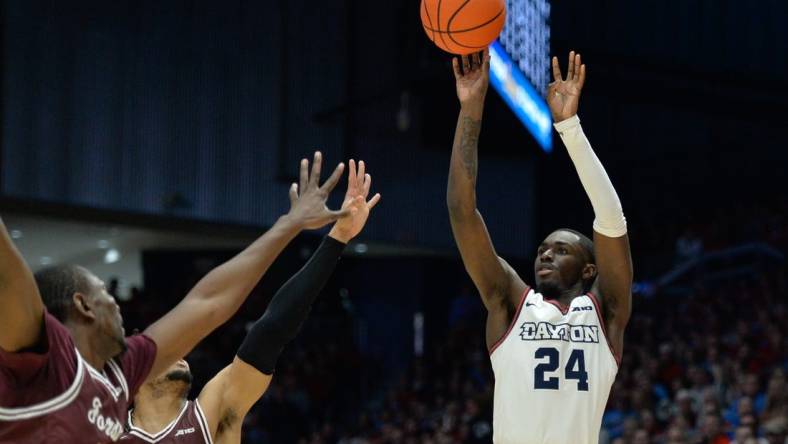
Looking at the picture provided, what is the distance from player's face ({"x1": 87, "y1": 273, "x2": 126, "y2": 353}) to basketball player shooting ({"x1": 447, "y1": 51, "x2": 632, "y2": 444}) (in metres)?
2.27

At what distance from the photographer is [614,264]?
5527 mm

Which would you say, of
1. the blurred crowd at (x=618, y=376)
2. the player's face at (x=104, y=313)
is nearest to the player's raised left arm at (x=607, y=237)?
the player's face at (x=104, y=313)

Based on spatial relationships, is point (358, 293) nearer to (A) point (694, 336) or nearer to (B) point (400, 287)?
(B) point (400, 287)

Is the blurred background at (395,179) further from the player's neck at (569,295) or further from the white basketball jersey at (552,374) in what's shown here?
the white basketball jersey at (552,374)

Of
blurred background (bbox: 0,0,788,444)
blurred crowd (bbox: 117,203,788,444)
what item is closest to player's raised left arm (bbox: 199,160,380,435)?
blurred crowd (bbox: 117,203,788,444)

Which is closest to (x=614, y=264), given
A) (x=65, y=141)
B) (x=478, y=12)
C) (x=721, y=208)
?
(x=478, y=12)

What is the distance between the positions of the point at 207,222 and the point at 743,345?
829 cm

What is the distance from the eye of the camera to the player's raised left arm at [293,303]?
4660 millimetres

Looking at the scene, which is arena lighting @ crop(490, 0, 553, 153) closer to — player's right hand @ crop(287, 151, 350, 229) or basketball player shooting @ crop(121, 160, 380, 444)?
basketball player shooting @ crop(121, 160, 380, 444)

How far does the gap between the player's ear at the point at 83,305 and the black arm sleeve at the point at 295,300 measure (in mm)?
1312

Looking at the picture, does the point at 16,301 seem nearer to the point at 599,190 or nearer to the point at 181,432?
the point at 181,432

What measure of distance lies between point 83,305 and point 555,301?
8.89ft

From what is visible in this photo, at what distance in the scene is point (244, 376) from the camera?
510cm

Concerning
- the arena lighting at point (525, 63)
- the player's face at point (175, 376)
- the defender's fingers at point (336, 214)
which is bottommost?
the player's face at point (175, 376)
